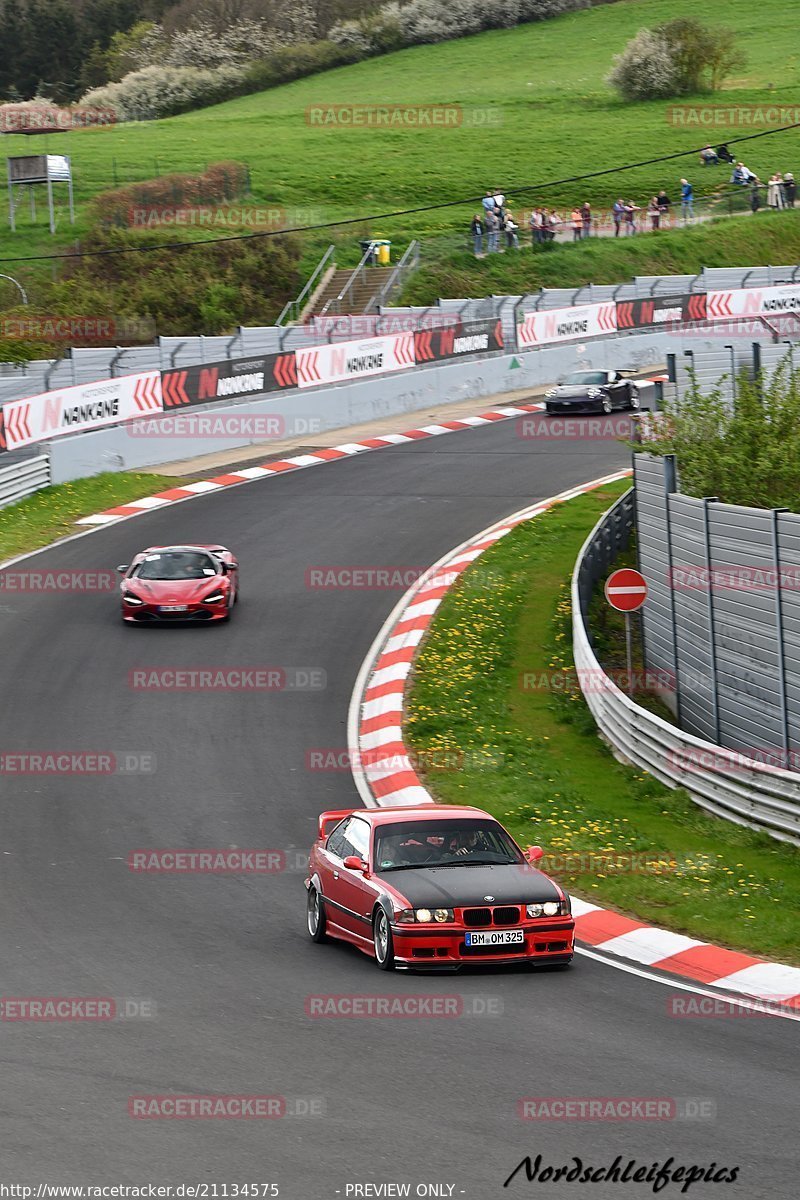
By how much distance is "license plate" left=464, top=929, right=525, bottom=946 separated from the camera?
11766mm

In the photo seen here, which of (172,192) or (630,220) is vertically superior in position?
(172,192)

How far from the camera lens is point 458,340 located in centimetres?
4481

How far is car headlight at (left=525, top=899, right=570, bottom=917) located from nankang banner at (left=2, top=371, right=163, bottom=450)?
2280 cm

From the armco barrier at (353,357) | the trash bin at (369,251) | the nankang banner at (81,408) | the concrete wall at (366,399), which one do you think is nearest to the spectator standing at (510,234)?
the trash bin at (369,251)

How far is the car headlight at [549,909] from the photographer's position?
1181 cm

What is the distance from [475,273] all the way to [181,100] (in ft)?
194

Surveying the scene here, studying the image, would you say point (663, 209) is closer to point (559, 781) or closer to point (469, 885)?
point (559, 781)

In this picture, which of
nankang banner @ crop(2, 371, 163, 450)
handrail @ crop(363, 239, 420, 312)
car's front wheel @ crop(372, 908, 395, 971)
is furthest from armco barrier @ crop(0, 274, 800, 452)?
car's front wheel @ crop(372, 908, 395, 971)

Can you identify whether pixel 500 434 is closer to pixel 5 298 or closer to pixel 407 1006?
pixel 5 298

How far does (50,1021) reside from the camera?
10625 millimetres

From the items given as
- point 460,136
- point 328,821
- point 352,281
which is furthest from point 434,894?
point 460,136

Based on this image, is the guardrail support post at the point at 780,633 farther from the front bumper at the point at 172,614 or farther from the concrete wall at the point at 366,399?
the concrete wall at the point at 366,399

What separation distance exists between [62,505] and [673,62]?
69.4 metres

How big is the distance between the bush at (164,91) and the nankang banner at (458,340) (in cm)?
6865
